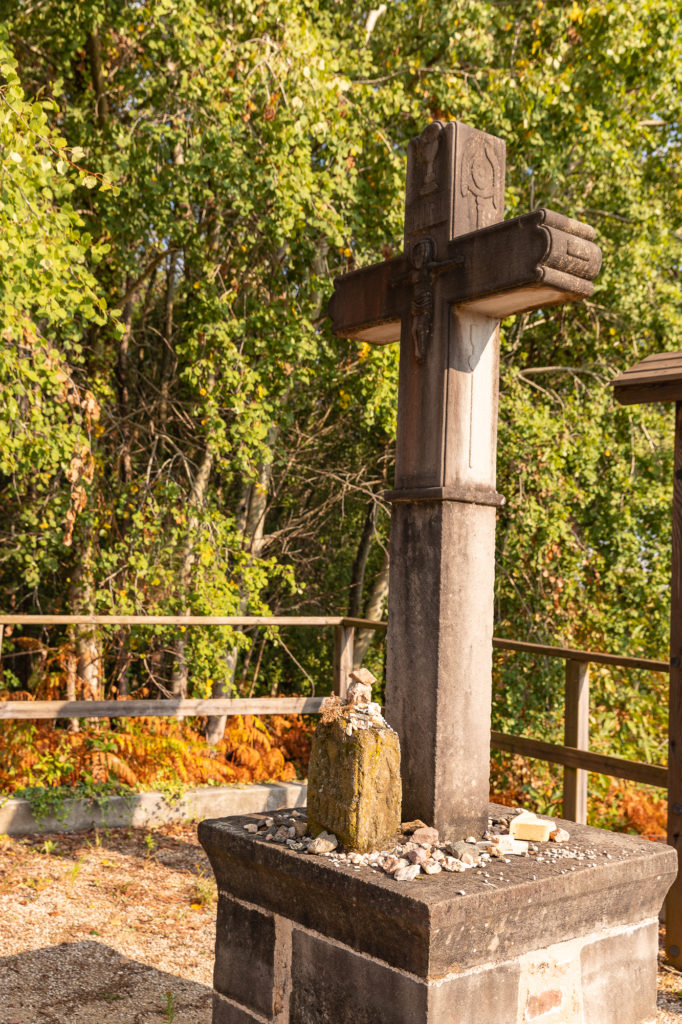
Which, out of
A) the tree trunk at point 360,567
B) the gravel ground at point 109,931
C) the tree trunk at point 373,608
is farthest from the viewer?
the tree trunk at point 360,567

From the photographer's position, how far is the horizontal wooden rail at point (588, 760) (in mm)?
4809

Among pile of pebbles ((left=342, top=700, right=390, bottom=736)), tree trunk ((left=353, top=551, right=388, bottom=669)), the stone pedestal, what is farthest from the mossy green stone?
tree trunk ((left=353, top=551, right=388, bottom=669))

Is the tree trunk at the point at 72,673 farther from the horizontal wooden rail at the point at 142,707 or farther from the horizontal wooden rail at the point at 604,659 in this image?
the horizontal wooden rail at the point at 604,659

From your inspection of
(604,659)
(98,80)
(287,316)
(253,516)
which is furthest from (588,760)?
(98,80)

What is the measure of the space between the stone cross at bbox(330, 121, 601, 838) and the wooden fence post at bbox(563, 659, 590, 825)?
239 cm

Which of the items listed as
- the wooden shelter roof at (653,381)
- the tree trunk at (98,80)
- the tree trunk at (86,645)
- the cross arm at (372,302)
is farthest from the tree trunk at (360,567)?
the cross arm at (372,302)

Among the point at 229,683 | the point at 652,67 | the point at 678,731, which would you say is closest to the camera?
the point at 678,731

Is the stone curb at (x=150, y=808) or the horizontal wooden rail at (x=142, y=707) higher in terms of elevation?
the horizontal wooden rail at (x=142, y=707)

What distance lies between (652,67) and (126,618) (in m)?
7.49

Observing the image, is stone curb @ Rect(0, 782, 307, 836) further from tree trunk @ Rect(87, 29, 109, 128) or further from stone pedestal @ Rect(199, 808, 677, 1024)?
tree trunk @ Rect(87, 29, 109, 128)

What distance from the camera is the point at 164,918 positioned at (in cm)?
482

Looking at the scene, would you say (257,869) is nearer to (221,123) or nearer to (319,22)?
(221,123)

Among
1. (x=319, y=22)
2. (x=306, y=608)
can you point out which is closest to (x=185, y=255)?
(x=319, y=22)

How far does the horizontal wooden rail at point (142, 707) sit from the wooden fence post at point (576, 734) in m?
2.11
